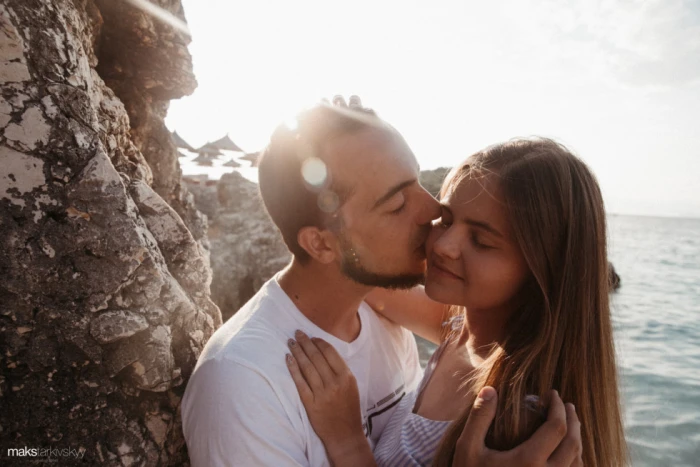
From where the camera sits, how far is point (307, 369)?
2211 mm

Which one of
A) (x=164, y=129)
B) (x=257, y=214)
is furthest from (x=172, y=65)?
(x=257, y=214)

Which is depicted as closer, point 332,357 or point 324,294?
point 332,357

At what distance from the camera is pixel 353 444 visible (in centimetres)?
219

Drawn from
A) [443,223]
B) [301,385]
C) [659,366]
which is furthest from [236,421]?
[659,366]

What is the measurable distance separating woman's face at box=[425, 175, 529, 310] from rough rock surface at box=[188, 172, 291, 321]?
28.8 feet

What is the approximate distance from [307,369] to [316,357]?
104 mm

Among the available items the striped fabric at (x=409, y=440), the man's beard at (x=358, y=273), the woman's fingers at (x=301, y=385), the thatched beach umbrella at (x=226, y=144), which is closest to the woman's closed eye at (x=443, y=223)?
the man's beard at (x=358, y=273)

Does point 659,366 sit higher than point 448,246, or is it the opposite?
point 448,246

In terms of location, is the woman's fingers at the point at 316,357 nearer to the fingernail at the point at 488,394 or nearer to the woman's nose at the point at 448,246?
the fingernail at the point at 488,394

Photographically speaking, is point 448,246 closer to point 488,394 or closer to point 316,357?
point 488,394

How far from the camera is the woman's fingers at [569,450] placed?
1709mm

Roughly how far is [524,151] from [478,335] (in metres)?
1.26

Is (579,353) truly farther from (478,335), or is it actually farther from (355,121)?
(355,121)

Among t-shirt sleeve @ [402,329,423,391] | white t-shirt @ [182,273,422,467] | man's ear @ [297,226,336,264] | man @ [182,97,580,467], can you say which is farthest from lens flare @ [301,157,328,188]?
t-shirt sleeve @ [402,329,423,391]
